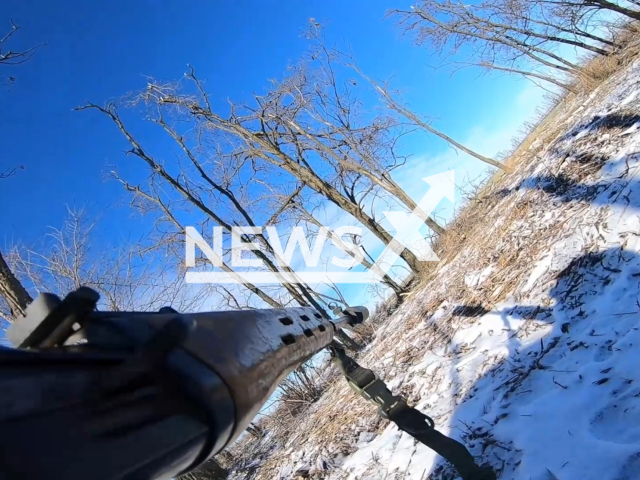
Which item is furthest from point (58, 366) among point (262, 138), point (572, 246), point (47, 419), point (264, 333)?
point (262, 138)

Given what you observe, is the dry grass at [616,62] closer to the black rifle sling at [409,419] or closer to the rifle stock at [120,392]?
the black rifle sling at [409,419]

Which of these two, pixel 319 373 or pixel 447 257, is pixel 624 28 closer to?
pixel 447 257

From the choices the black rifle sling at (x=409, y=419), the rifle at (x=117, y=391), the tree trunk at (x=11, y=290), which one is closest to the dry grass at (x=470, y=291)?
the black rifle sling at (x=409, y=419)

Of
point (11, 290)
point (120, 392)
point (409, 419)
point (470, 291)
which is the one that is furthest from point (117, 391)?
point (11, 290)

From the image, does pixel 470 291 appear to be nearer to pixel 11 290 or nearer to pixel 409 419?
pixel 409 419

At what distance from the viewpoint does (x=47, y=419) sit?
509 millimetres

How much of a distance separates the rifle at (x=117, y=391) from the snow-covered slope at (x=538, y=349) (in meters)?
1.93

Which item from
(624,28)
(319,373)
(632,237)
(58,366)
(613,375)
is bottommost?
(613,375)

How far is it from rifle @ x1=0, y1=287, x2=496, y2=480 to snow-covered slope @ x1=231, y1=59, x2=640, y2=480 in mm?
1925

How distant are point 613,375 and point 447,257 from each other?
7.21 m

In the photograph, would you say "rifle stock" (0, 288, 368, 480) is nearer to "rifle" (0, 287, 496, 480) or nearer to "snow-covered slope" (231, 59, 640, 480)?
"rifle" (0, 287, 496, 480)

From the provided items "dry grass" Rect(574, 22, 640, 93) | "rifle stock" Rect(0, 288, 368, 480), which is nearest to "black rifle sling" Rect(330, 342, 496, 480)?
"rifle stock" Rect(0, 288, 368, 480)

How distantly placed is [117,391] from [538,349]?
3.25m

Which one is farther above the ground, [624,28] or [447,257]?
[624,28]
